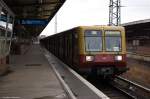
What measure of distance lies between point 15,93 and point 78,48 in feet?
21.3

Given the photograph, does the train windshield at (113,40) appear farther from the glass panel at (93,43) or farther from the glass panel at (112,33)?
the glass panel at (93,43)

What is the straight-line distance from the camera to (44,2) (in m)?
30.4

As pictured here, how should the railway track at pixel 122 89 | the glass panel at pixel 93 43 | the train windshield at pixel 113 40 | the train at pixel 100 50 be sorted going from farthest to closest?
the train windshield at pixel 113 40 < the glass panel at pixel 93 43 < the train at pixel 100 50 < the railway track at pixel 122 89

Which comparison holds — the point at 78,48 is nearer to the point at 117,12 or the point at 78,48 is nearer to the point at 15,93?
the point at 15,93

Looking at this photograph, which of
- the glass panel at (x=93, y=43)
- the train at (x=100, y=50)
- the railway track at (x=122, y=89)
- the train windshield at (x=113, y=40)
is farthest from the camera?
the train windshield at (x=113, y=40)

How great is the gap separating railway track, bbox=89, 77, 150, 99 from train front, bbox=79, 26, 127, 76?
0.77 meters

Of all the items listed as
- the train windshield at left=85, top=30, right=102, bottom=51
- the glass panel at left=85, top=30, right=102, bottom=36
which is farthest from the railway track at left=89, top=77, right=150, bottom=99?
the glass panel at left=85, top=30, right=102, bottom=36

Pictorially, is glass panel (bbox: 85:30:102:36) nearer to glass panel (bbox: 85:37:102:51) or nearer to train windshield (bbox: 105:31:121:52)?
glass panel (bbox: 85:37:102:51)

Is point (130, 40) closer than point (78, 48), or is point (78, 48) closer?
point (78, 48)

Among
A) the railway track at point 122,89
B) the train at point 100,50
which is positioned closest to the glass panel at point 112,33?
the train at point 100,50

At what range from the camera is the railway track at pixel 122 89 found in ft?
51.9

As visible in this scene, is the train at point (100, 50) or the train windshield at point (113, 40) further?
the train windshield at point (113, 40)

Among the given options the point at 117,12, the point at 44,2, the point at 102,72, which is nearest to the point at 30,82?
the point at 102,72

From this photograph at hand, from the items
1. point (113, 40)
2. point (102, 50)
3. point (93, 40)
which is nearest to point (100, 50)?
point (102, 50)
